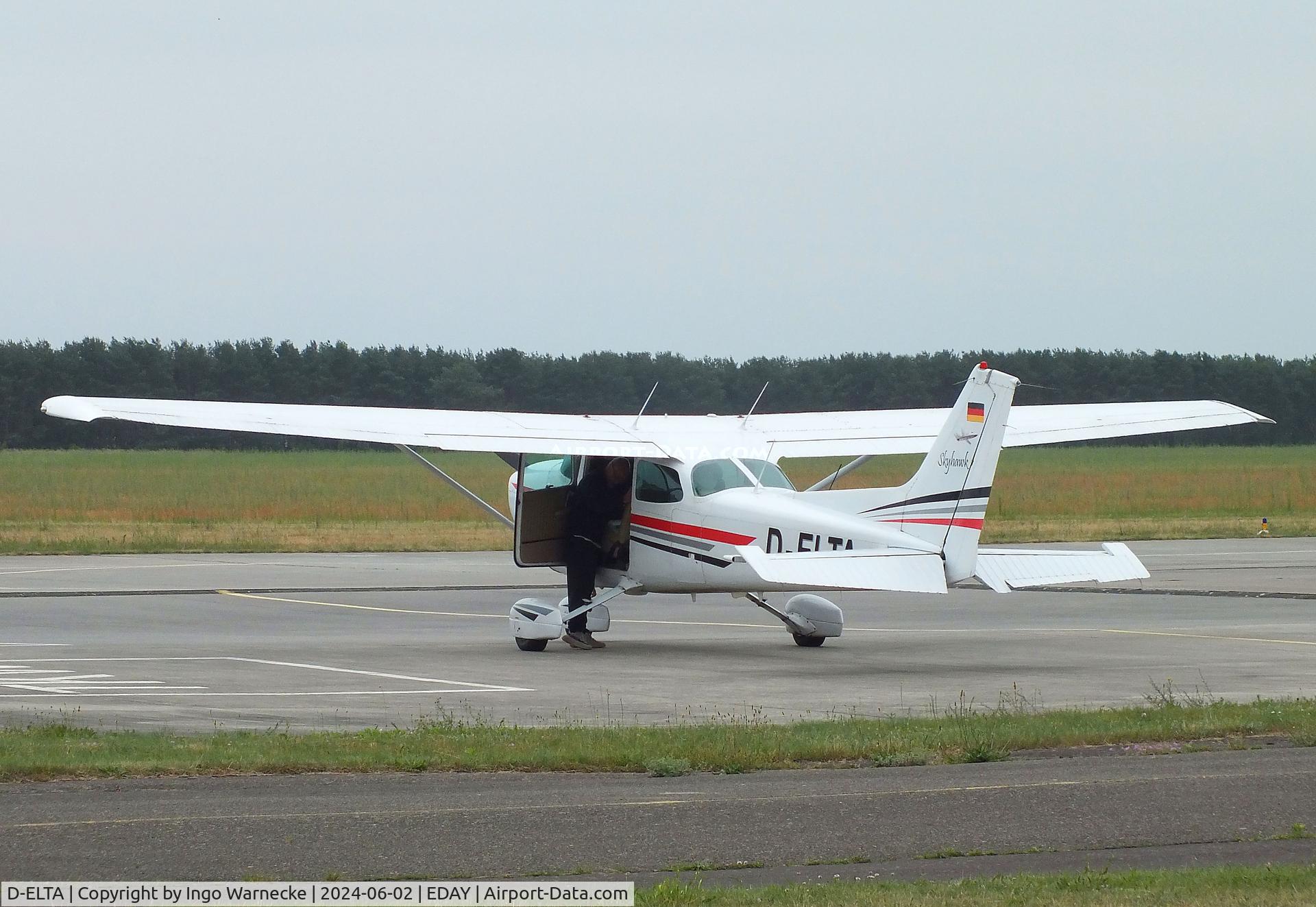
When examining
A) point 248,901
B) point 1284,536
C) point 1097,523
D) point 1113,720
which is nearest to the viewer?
point 248,901

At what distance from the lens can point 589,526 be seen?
18.6 m

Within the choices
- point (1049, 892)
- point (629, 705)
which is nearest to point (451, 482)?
point (629, 705)

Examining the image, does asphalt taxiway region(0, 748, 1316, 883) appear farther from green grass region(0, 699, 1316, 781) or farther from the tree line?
the tree line

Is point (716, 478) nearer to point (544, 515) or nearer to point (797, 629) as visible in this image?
point (797, 629)

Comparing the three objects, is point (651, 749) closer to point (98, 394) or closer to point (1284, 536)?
point (1284, 536)

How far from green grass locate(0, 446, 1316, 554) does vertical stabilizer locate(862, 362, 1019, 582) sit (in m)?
19.8

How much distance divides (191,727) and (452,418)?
7.83 metres

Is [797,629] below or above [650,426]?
below

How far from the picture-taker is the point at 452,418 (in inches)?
759

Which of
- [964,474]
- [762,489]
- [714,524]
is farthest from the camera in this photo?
[762,489]

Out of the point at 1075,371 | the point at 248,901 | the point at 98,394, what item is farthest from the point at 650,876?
the point at 1075,371

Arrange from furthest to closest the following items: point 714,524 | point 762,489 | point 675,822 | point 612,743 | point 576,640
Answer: point 576,640 < point 762,489 < point 714,524 < point 612,743 < point 675,822

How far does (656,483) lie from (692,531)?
812mm

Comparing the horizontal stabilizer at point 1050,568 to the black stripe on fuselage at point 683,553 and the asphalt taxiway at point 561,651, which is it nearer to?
the asphalt taxiway at point 561,651
